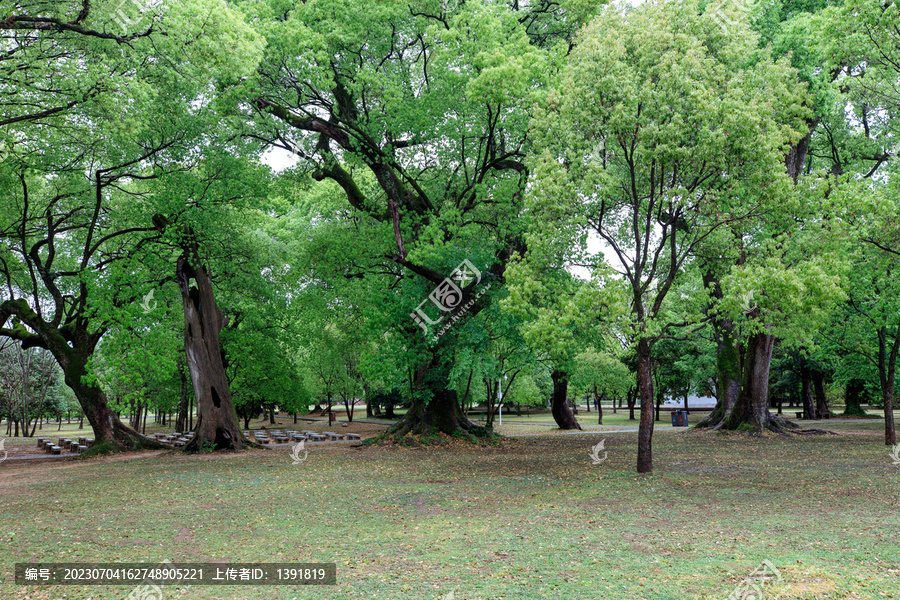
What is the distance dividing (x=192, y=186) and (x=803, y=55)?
66.8 feet

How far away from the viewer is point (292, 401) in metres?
32.0

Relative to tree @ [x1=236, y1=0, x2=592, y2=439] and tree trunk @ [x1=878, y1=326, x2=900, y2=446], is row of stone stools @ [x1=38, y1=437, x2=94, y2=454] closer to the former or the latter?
tree @ [x1=236, y1=0, x2=592, y2=439]

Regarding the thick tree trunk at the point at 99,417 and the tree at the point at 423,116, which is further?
the thick tree trunk at the point at 99,417

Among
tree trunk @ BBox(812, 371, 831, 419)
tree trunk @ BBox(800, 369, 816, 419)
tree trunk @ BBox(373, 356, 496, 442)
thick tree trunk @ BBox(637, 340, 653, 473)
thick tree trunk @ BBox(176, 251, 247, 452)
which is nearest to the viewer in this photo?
thick tree trunk @ BBox(637, 340, 653, 473)

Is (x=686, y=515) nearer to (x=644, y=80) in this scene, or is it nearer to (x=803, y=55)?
(x=644, y=80)

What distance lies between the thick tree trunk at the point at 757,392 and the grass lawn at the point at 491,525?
7440 millimetres

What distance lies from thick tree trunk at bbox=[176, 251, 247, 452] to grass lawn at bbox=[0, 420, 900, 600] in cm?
439
